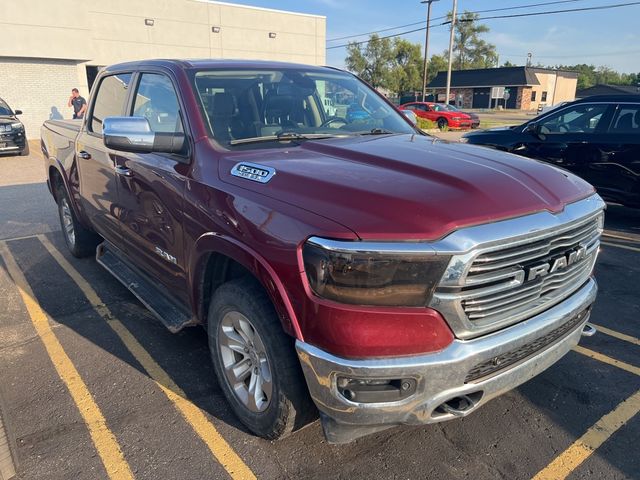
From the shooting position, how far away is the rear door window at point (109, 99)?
424 cm

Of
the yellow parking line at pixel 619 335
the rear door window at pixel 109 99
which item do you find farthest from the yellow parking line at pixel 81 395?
the yellow parking line at pixel 619 335

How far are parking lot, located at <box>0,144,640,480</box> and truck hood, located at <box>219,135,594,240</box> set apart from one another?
4.32 feet

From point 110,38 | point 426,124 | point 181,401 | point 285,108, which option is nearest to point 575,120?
point 285,108

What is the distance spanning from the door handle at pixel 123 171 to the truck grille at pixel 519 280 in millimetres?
2641

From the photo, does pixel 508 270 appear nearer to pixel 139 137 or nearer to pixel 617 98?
pixel 139 137

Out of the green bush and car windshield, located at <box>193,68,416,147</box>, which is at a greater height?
car windshield, located at <box>193,68,416,147</box>

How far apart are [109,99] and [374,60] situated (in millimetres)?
63208

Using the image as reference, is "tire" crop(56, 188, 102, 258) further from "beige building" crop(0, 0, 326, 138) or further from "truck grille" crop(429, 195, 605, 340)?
"beige building" crop(0, 0, 326, 138)

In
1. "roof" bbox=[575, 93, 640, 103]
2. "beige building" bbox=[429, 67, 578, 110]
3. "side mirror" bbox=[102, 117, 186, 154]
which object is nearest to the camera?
"side mirror" bbox=[102, 117, 186, 154]

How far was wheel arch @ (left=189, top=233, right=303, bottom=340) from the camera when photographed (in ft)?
7.37

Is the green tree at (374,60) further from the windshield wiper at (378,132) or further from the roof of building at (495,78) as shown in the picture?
the windshield wiper at (378,132)

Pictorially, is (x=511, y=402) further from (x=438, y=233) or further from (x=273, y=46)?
(x=273, y=46)

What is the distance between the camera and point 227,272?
2.90m

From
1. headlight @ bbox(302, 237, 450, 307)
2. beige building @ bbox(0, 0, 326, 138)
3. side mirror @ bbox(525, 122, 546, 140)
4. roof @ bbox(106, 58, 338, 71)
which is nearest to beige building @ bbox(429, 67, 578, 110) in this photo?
beige building @ bbox(0, 0, 326, 138)
